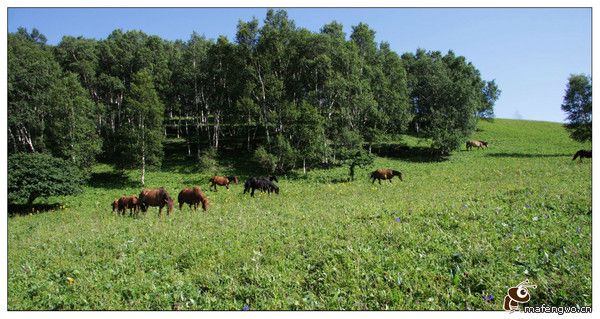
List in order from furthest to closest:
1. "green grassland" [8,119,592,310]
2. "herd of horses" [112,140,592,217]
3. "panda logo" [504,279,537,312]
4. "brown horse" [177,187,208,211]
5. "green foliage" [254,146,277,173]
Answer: "green foliage" [254,146,277,173] → "brown horse" [177,187,208,211] → "herd of horses" [112,140,592,217] → "green grassland" [8,119,592,310] → "panda logo" [504,279,537,312]

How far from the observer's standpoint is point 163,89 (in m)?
53.2

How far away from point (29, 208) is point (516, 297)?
34899 mm

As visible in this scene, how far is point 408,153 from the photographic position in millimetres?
53156

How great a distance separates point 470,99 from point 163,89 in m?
43.8

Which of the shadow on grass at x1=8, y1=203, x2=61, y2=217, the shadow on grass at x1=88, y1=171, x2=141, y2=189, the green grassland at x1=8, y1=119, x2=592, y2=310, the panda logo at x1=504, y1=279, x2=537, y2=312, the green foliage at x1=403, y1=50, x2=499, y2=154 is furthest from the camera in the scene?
the green foliage at x1=403, y1=50, x2=499, y2=154

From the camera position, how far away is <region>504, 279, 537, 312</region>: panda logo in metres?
6.68

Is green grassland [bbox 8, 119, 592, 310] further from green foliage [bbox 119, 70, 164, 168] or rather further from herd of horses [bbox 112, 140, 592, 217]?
green foliage [bbox 119, 70, 164, 168]

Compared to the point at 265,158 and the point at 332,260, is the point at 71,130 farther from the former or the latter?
the point at 332,260

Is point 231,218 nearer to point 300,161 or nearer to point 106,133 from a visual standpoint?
point 300,161

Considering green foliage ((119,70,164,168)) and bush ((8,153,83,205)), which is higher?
green foliage ((119,70,164,168))

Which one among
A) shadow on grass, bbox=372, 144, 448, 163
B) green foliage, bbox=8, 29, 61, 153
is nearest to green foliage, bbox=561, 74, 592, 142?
shadow on grass, bbox=372, 144, 448, 163

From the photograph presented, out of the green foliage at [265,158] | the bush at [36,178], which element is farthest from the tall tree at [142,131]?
the green foliage at [265,158]

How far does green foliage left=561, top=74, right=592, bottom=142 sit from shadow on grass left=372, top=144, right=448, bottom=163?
19.0m

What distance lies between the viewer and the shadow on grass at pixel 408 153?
49.6 m
